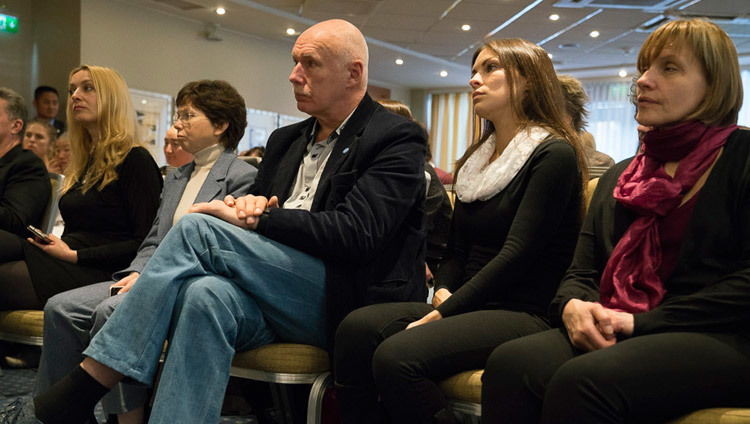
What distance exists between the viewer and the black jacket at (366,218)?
5.60 feet

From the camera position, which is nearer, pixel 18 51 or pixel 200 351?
pixel 200 351

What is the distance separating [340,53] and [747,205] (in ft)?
3.78

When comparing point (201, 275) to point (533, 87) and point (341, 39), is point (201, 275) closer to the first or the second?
point (341, 39)

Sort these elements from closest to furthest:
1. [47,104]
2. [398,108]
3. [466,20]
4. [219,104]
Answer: [219,104] → [398,108] → [47,104] → [466,20]

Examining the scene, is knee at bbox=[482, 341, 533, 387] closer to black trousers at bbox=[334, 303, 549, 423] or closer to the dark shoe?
black trousers at bbox=[334, 303, 549, 423]

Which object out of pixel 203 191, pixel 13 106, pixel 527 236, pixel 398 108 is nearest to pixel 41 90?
pixel 13 106

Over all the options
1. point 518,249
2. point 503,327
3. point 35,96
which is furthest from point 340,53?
point 35,96

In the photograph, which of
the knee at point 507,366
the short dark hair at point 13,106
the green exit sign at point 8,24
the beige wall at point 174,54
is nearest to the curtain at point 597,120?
the beige wall at point 174,54

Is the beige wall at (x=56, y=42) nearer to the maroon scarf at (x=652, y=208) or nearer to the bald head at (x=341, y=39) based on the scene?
the bald head at (x=341, y=39)

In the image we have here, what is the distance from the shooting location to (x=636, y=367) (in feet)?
4.04

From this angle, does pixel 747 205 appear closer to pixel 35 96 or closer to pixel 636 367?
Answer: pixel 636 367

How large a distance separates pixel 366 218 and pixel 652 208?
0.66 metres

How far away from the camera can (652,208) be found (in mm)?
1470

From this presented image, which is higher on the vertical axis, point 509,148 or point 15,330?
point 509,148
